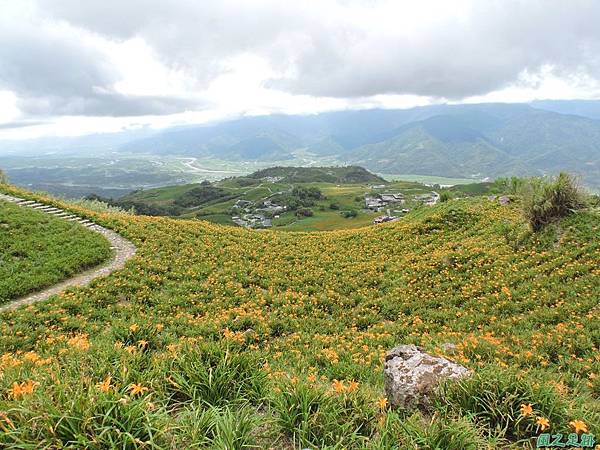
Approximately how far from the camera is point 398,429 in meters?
4.62

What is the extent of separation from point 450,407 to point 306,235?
21012 millimetres

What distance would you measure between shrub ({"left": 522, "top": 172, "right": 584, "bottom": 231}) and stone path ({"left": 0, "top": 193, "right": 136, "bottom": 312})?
20.5 m

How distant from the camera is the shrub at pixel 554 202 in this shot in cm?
1641

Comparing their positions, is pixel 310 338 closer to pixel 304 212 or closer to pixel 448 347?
pixel 448 347

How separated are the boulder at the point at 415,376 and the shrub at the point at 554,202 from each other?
13917 millimetres

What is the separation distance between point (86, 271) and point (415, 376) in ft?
54.2

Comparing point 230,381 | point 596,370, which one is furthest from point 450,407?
point 596,370

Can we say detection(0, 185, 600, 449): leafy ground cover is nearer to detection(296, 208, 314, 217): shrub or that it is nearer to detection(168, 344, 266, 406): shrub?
detection(168, 344, 266, 406): shrub

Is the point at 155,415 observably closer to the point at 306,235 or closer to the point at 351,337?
the point at 351,337

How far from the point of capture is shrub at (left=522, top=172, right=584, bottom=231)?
16406mm

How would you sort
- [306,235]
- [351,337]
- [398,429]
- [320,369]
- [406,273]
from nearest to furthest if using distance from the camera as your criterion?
[398,429]
[320,369]
[351,337]
[406,273]
[306,235]

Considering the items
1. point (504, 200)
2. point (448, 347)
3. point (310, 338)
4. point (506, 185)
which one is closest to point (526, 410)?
point (448, 347)

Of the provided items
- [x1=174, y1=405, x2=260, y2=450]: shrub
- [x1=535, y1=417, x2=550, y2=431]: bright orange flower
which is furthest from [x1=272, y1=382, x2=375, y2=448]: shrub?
[x1=535, y1=417, x2=550, y2=431]: bright orange flower

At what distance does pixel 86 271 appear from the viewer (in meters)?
16.6
